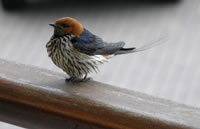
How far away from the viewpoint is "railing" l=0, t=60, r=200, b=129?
0.98 m

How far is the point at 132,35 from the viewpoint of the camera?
5918mm

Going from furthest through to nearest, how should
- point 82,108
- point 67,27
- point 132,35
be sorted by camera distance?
point 132,35, point 67,27, point 82,108

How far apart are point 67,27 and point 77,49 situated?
0.12 m

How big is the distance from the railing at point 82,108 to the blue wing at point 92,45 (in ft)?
1.96

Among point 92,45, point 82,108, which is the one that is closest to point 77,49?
point 92,45

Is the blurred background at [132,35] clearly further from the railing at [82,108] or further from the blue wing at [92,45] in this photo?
the railing at [82,108]

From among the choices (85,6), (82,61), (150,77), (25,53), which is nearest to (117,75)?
(150,77)

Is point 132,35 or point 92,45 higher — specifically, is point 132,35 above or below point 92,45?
above

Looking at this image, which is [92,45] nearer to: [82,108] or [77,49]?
[77,49]

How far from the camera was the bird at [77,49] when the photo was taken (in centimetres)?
174

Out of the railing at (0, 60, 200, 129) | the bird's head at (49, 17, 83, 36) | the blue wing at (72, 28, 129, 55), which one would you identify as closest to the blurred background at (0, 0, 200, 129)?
the blue wing at (72, 28, 129, 55)

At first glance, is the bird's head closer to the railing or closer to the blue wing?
the blue wing

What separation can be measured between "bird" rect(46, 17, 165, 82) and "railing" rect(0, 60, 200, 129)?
0.57m

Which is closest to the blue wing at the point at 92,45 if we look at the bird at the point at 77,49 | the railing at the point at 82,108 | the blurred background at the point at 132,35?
the bird at the point at 77,49
